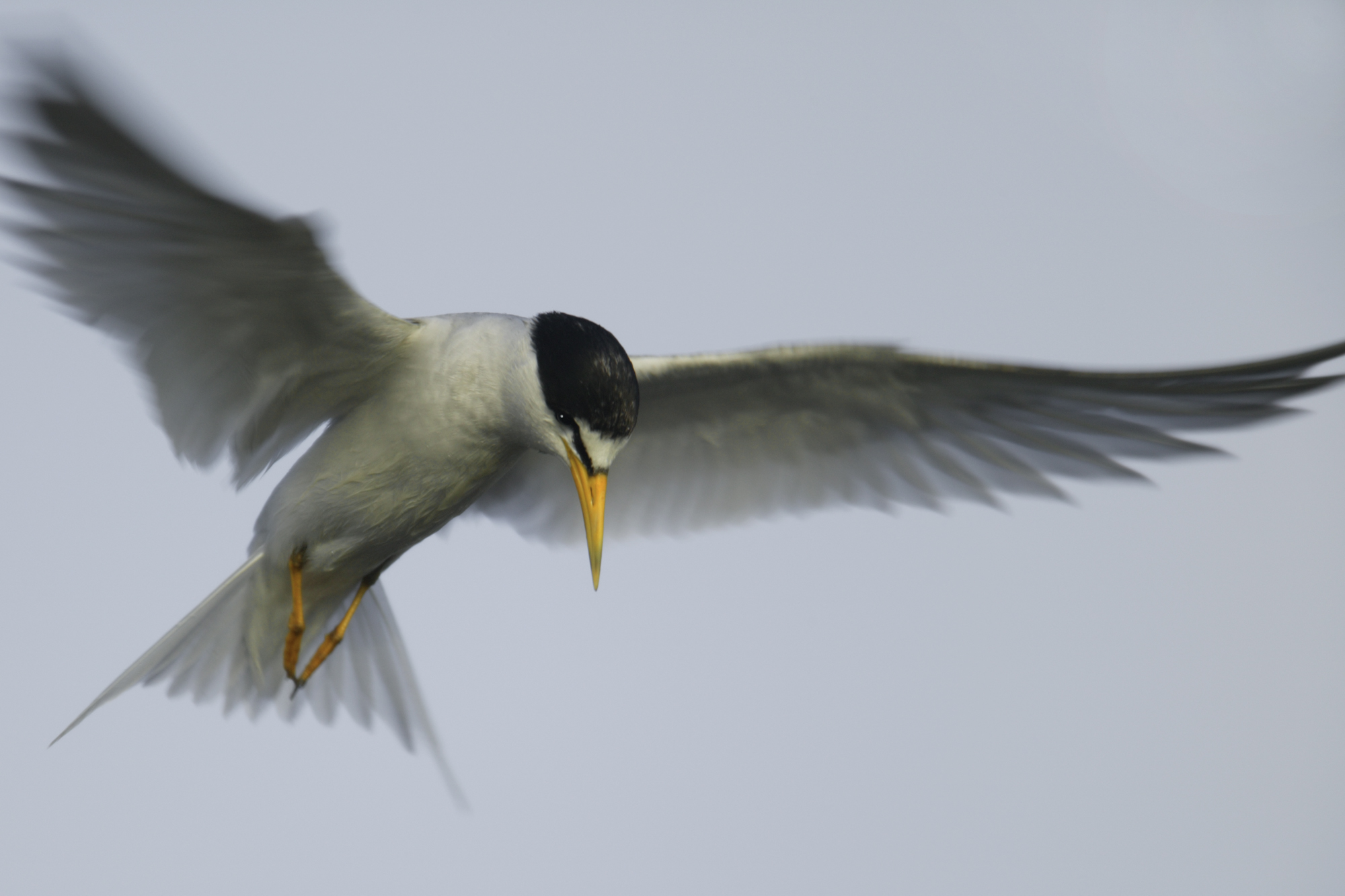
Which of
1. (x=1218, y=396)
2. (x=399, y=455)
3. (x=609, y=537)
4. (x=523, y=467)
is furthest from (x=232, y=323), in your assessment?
(x=1218, y=396)

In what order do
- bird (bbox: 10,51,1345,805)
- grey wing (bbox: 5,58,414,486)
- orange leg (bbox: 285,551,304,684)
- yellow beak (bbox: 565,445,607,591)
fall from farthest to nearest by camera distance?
1. orange leg (bbox: 285,551,304,684)
2. yellow beak (bbox: 565,445,607,591)
3. bird (bbox: 10,51,1345,805)
4. grey wing (bbox: 5,58,414,486)

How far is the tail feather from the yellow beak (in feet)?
3.38

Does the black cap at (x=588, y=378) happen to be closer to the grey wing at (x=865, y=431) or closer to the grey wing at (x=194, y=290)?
the grey wing at (x=194, y=290)

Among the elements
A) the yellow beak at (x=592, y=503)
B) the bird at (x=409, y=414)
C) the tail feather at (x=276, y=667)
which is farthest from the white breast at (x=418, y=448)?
the tail feather at (x=276, y=667)

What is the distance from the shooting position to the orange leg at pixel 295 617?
9.61 feet

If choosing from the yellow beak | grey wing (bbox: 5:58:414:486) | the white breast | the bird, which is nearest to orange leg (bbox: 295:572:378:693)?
the bird

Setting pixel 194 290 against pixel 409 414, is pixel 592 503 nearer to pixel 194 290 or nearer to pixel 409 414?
pixel 409 414

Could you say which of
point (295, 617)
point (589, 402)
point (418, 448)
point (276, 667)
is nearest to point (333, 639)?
point (295, 617)

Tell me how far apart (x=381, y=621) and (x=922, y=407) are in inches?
75.5

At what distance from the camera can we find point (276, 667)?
332 centimetres

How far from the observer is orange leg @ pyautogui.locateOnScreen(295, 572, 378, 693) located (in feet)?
9.69

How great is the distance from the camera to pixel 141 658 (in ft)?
9.78

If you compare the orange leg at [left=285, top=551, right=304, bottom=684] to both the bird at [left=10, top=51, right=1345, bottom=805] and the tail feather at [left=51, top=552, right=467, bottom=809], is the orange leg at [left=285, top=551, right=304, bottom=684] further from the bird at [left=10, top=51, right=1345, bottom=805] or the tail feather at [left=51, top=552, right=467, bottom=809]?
the tail feather at [left=51, top=552, right=467, bottom=809]

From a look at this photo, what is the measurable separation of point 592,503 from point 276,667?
145 centimetres
